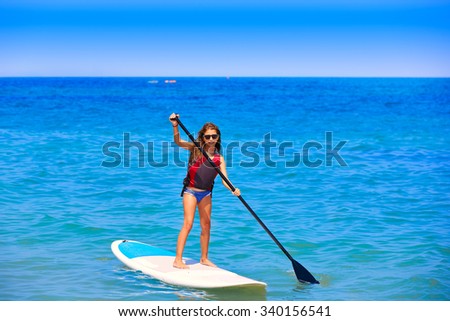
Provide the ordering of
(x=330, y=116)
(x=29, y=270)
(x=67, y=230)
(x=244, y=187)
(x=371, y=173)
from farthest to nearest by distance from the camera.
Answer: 1. (x=330, y=116)
2. (x=371, y=173)
3. (x=244, y=187)
4. (x=67, y=230)
5. (x=29, y=270)

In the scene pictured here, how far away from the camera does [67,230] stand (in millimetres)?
9609

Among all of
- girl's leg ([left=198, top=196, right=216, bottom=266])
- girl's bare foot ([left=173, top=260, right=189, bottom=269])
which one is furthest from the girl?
girl's bare foot ([left=173, top=260, right=189, bottom=269])

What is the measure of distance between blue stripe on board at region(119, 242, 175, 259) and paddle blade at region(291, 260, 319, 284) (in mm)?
1668

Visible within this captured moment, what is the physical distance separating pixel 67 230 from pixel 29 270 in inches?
74.4

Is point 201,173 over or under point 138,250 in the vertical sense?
over

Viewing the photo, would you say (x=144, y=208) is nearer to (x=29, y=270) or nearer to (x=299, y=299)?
(x=29, y=270)

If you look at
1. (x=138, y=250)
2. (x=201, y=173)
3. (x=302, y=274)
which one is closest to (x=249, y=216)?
(x=138, y=250)

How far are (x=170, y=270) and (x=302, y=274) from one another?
163 cm

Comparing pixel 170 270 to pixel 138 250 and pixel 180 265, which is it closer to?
pixel 180 265

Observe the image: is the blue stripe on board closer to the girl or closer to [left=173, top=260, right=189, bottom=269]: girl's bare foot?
[left=173, top=260, right=189, bottom=269]: girl's bare foot

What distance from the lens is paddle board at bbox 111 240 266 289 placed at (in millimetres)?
6945

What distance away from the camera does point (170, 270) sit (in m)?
7.31

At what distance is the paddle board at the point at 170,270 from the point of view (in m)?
6.95

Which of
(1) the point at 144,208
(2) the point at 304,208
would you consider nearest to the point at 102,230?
(1) the point at 144,208
